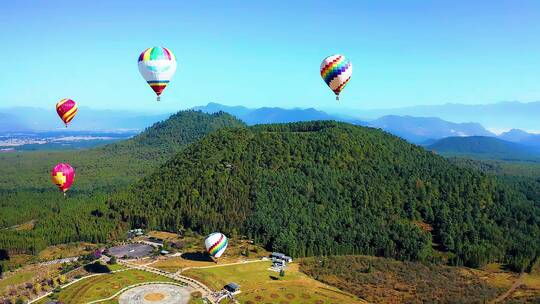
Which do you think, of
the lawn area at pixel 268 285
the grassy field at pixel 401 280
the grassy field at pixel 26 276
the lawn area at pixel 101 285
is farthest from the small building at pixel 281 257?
the grassy field at pixel 26 276

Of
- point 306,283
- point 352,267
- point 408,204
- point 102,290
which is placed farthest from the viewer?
point 408,204

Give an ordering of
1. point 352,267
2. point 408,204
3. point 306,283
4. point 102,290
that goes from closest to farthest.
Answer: point 102,290 → point 306,283 → point 352,267 → point 408,204

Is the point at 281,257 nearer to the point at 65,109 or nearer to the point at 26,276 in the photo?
the point at 26,276

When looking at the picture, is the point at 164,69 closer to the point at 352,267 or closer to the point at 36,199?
the point at 352,267

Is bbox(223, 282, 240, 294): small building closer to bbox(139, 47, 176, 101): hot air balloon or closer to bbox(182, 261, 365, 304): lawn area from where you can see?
bbox(182, 261, 365, 304): lawn area

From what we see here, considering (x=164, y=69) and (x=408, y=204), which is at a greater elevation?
(x=164, y=69)

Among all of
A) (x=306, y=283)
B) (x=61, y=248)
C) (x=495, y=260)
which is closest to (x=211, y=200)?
(x=61, y=248)

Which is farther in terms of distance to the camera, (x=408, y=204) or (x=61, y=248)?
(x=408, y=204)
